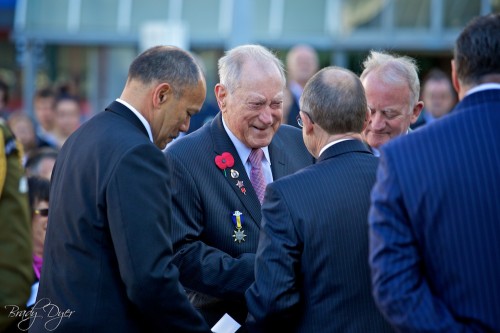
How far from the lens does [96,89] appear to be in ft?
65.3

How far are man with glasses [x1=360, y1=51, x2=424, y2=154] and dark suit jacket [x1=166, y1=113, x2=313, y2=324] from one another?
3.00 ft

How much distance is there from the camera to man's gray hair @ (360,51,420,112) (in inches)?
188

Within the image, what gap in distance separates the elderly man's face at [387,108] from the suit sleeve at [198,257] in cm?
121

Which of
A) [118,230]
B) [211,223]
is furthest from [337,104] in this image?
[118,230]

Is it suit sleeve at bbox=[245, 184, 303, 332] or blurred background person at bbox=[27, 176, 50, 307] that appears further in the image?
blurred background person at bbox=[27, 176, 50, 307]

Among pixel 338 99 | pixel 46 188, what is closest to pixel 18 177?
pixel 46 188

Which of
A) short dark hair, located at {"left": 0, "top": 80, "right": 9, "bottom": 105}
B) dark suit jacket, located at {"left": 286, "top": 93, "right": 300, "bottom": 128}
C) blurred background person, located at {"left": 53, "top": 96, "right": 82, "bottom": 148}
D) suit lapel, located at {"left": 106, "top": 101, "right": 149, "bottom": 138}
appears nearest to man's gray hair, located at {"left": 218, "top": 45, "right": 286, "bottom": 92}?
suit lapel, located at {"left": 106, "top": 101, "right": 149, "bottom": 138}

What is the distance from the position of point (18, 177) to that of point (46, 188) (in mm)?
743

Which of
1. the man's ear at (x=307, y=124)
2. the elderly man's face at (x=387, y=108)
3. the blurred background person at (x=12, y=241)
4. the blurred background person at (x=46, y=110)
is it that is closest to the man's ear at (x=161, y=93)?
the man's ear at (x=307, y=124)

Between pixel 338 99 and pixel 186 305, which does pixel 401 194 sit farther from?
pixel 186 305

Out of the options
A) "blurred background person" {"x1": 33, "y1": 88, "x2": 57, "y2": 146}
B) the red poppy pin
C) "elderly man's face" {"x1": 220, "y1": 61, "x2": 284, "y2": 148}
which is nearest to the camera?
the red poppy pin

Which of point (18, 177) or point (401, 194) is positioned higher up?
point (401, 194)

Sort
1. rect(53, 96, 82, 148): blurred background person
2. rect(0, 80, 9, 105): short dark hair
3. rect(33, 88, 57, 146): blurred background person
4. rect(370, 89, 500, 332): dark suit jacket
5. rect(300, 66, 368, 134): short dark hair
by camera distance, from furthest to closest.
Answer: rect(33, 88, 57, 146): blurred background person, rect(0, 80, 9, 105): short dark hair, rect(53, 96, 82, 148): blurred background person, rect(300, 66, 368, 134): short dark hair, rect(370, 89, 500, 332): dark suit jacket

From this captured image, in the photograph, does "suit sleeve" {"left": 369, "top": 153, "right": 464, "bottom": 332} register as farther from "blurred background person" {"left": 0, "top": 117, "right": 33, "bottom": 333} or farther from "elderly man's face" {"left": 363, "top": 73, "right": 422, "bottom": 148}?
"blurred background person" {"left": 0, "top": 117, "right": 33, "bottom": 333}
